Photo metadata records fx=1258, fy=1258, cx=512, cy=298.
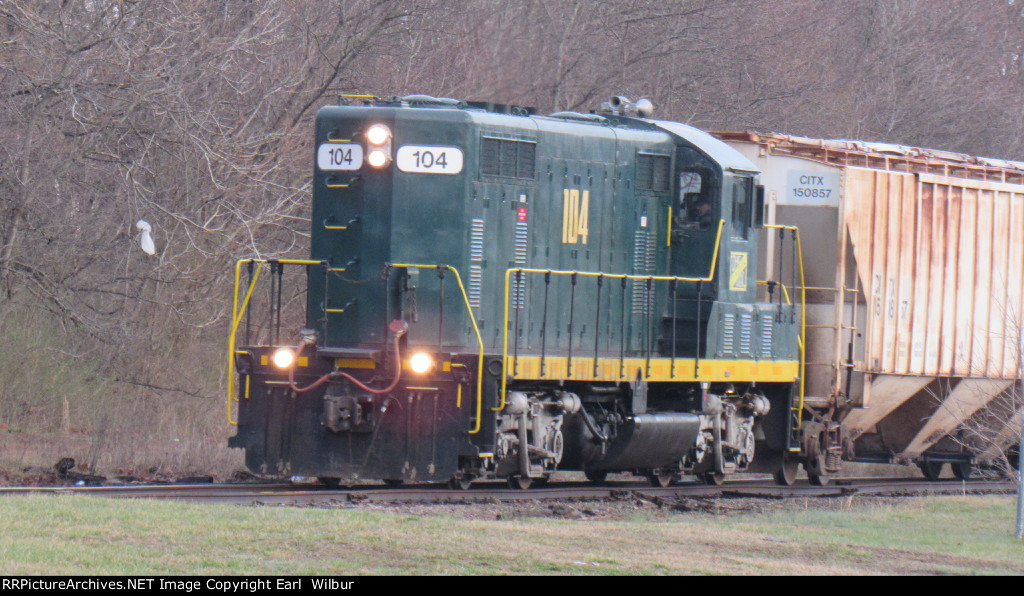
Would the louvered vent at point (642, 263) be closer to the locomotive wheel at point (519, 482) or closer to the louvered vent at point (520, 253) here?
the louvered vent at point (520, 253)

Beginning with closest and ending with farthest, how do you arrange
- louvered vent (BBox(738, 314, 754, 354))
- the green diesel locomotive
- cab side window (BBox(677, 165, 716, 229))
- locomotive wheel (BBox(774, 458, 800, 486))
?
1. the green diesel locomotive
2. cab side window (BBox(677, 165, 716, 229))
3. louvered vent (BBox(738, 314, 754, 354))
4. locomotive wheel (BBox(774, 458, 800, 486))

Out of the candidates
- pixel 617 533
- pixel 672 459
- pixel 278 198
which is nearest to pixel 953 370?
pixel 672 459

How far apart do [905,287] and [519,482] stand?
546cm

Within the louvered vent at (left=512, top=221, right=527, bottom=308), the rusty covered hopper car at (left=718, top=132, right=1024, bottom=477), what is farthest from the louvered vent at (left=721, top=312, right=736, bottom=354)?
the louvered vent at (left=512, top=221, right=527, bottom=308)

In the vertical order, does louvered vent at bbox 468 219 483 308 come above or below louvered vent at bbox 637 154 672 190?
below

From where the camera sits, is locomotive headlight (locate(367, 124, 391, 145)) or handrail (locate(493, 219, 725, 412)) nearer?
handrail (locate(493, 219, 725, 412))

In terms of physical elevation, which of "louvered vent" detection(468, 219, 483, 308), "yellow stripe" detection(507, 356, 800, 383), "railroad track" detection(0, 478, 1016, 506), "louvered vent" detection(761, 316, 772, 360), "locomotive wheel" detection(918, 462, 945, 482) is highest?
"louvered vent" detection(468, 219, 483, 308)

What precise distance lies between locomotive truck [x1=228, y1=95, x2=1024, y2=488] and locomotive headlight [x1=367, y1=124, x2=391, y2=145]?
3 cm

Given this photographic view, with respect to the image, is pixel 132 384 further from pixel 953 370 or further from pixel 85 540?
pixel 953 370

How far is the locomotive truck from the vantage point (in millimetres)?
11031

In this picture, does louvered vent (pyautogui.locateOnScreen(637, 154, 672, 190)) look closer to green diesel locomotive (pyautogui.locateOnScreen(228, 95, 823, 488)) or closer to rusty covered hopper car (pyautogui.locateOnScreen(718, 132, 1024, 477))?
green diesel locomotive (pyautogui.locateOnScreen(228, 95, 823, 488))

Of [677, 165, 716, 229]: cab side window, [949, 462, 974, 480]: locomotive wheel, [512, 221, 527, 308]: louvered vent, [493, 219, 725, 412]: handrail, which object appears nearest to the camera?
[493, 219, 725, 412]: handrail

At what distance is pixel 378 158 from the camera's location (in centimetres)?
1129

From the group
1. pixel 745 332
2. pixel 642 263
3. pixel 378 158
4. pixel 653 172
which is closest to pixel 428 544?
pixel 378 158
